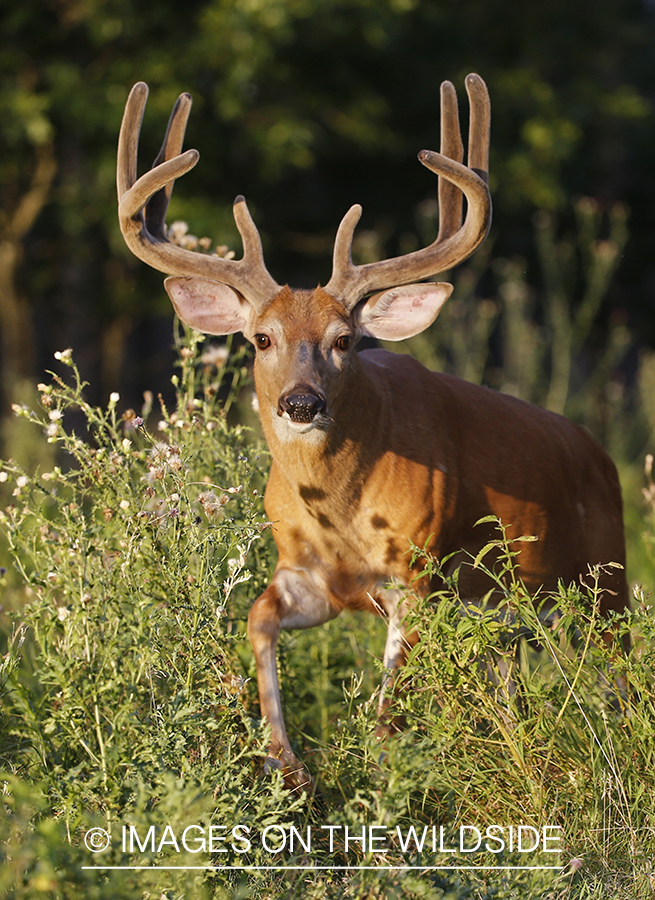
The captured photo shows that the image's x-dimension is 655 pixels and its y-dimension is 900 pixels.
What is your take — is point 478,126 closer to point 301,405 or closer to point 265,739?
point 301,405

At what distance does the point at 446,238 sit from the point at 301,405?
1096 mm

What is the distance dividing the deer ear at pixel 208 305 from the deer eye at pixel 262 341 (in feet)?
0.71

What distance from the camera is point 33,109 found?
32.7 feet

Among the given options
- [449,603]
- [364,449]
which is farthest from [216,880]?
[364,449]

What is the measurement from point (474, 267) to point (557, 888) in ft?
38.8

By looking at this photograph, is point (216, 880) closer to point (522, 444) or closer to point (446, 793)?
point (446, 793)

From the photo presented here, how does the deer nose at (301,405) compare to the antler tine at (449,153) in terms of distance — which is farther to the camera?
the antler tine at (449,153)

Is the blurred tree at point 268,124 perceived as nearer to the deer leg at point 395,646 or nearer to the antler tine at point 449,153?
the antler tine at point 449,153

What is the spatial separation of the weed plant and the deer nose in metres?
0.32

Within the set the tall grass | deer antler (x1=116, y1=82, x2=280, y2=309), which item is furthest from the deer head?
the tall grass

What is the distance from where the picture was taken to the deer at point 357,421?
3.75 m

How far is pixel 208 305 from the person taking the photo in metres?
4.08

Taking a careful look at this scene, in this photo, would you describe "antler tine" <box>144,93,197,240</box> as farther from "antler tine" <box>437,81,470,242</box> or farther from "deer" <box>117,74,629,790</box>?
"antler tine" <box>437,81,470,242</box>

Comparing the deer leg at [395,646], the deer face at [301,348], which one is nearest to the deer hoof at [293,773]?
the deer leg at [395,646]
